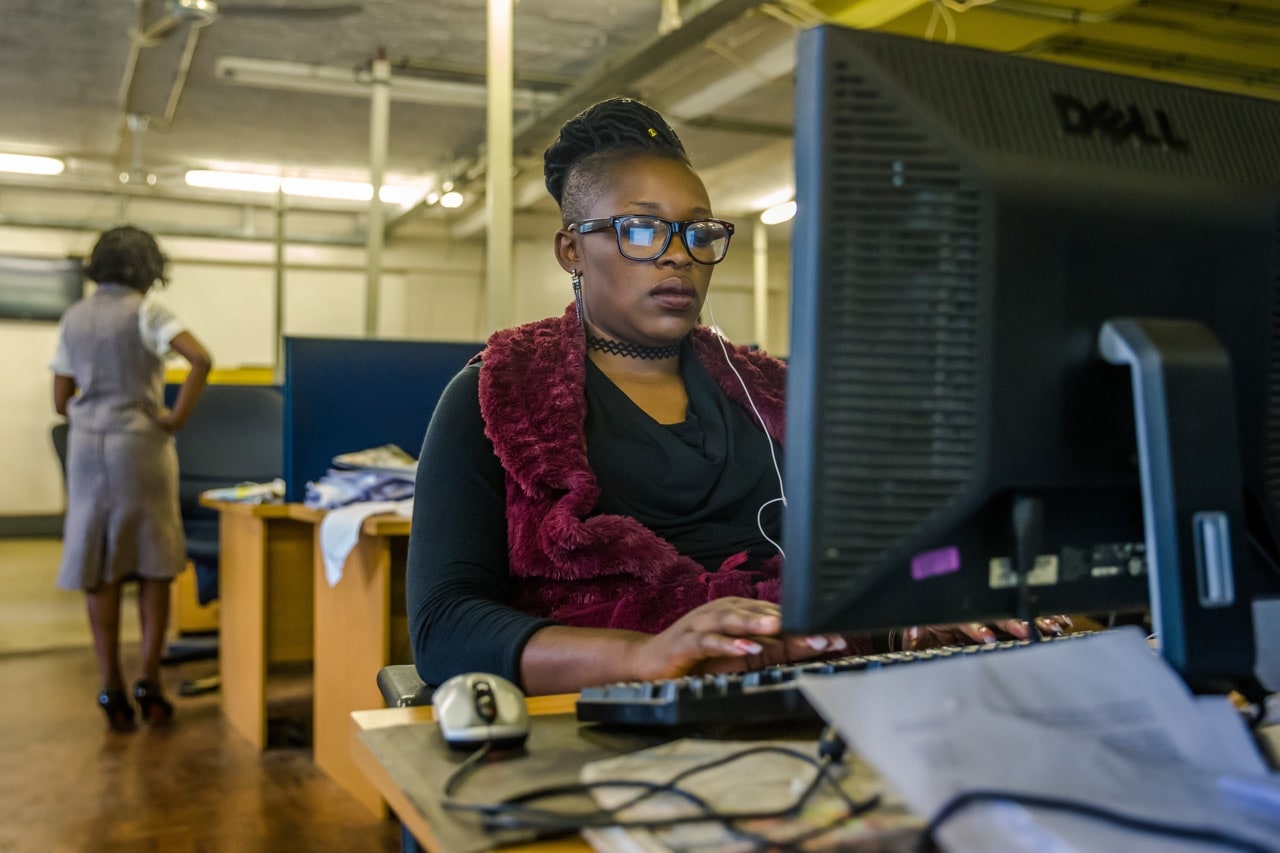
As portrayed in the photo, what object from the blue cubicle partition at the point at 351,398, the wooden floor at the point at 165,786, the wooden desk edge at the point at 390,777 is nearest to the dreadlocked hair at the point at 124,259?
the blue cubicle partition at the point at 351,398

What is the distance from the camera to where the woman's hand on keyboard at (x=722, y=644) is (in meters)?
0.86

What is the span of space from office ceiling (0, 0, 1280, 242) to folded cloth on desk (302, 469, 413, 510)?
2.29 metres

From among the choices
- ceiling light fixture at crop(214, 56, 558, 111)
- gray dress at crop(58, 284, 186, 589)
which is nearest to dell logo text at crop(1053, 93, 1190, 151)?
gray dress at crop(58, 284, 186, 589)

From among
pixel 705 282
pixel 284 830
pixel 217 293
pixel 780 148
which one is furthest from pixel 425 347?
pixel 217 293

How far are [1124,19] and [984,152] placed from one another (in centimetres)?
484

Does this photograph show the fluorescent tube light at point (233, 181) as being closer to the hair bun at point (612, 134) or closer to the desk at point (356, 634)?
the desk at point (356, 634)

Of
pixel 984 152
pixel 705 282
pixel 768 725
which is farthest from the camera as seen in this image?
pixel 705 282

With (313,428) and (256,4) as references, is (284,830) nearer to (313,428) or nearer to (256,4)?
(313,428)

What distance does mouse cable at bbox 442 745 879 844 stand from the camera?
0.60m

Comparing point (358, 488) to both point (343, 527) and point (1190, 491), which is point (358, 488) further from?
point (1190, 491)

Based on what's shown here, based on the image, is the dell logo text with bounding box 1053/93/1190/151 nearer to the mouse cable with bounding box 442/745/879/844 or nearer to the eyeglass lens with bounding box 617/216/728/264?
the mouse cable with bounding box 442/745/879/844

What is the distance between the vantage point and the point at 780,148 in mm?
8102

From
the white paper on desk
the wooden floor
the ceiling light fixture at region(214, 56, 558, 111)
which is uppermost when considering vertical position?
the ceiling light fixture at region(214, 56, 558, 111)

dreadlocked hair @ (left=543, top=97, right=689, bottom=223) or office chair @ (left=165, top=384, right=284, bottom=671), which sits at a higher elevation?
dreadlocked hair @ (left=543, top=97, right=689, bottom=223)
